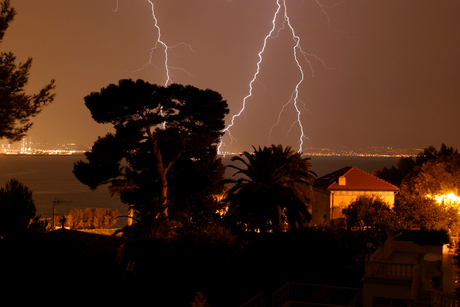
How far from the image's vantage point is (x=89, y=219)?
34969 mm

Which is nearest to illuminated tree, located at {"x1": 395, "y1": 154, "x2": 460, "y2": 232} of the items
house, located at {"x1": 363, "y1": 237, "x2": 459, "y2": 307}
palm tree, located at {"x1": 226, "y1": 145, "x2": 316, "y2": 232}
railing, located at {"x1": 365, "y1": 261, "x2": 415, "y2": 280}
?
palm tree, located at {"x1": 226, "y1": 145, "x2": 316, "y2": 232}

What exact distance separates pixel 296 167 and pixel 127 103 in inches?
476

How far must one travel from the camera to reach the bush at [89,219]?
3375 cm

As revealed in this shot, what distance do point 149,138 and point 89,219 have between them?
1539cm

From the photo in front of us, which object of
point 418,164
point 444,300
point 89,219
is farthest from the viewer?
point 418,164

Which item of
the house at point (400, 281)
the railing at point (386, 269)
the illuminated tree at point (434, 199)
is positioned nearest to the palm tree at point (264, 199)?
the house at point (400, 281)

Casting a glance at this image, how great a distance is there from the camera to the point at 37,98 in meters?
15.7

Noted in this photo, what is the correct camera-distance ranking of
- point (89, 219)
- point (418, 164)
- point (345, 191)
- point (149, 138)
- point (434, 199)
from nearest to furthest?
point (149, 138), point (345, 191), point (434, 199), point (89, 219), point (418, 164)

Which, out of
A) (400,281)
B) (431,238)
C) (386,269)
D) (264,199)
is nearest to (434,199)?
(431,238)

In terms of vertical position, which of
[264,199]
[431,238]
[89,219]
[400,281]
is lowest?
[89,219]

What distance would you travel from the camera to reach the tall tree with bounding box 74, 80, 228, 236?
21.9 m

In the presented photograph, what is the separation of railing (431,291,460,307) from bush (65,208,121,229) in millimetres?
29611

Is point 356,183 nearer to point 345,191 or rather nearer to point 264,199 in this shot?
point 345,191

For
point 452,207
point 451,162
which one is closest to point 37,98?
point 452,207
